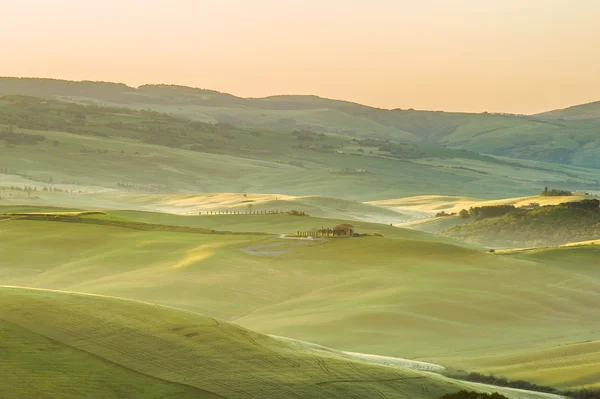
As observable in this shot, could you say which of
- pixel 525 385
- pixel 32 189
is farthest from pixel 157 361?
pixel 32 189

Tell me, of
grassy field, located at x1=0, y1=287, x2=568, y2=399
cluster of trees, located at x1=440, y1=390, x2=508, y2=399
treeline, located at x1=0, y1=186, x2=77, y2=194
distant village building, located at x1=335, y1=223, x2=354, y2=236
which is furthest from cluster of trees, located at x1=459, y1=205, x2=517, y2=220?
cluster of trees, located at x1=440, y1=390, x2=508, y2=399

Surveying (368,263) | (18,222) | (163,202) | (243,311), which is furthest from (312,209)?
(243,311)

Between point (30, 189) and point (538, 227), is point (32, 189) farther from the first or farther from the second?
point (538, 227)

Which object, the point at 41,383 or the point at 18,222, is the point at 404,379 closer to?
the point at 41,383

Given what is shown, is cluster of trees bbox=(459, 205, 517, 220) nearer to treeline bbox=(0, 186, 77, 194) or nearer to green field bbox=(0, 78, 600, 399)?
green field bbox=(0, 78, 600, 399)

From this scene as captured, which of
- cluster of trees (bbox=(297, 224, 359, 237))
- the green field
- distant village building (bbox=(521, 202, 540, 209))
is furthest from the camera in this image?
distant village building (bbox=(521, 202, 540, 209))

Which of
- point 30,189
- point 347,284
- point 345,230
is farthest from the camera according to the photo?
point 30,189

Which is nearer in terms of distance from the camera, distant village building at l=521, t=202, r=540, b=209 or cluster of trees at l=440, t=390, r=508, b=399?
cluster of trees at l=440, t=390, r=508, b=399
